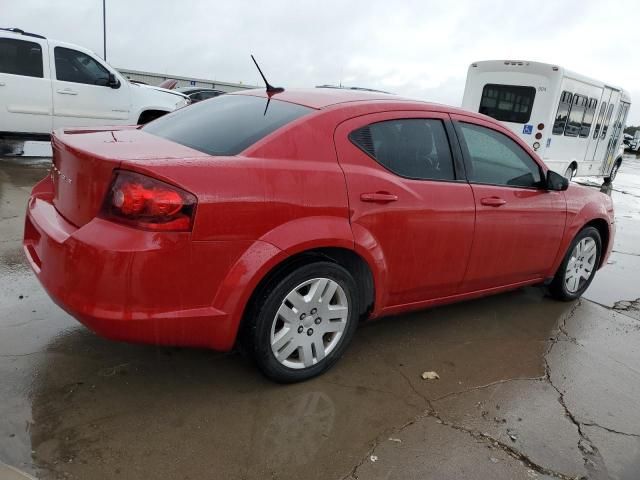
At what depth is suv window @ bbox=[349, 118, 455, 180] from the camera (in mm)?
3004

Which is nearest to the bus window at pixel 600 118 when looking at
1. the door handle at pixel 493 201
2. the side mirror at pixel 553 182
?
the side mirror at pixel 553 182

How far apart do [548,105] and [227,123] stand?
10.00m

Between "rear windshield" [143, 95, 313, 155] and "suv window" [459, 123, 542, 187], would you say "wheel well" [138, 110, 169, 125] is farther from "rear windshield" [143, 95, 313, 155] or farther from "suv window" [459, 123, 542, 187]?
"suv window" [459, 123, 542, 187]

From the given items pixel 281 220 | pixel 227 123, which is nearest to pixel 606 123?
pixel 227 123

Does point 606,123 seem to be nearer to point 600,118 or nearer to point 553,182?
point 600,118

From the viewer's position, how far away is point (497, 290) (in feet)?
12.8

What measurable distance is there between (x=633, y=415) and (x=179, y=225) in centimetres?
269

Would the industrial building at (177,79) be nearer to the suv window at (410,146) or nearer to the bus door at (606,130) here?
the bus door at (606,130)

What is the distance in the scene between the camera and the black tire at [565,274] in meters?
4.36

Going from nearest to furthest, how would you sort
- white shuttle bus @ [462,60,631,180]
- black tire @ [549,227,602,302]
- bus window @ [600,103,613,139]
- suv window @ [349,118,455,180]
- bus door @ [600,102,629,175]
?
suv window @ [349,118,455,180] → black tire @ [549,227,602,302] → white shuttle bus @ [462,60,631,180] → bus window @ [600,103,613,139] → bus door @ [600,102,629,175]

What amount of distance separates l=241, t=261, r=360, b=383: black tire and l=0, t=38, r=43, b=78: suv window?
7318 mm

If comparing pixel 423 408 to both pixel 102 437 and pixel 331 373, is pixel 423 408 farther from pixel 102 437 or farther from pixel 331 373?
pixel 102 437

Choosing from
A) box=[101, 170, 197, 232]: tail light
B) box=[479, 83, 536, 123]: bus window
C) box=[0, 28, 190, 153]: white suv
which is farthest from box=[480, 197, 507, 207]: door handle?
box=[479, 83, 536, 123]: bus window

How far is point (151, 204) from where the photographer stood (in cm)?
225
